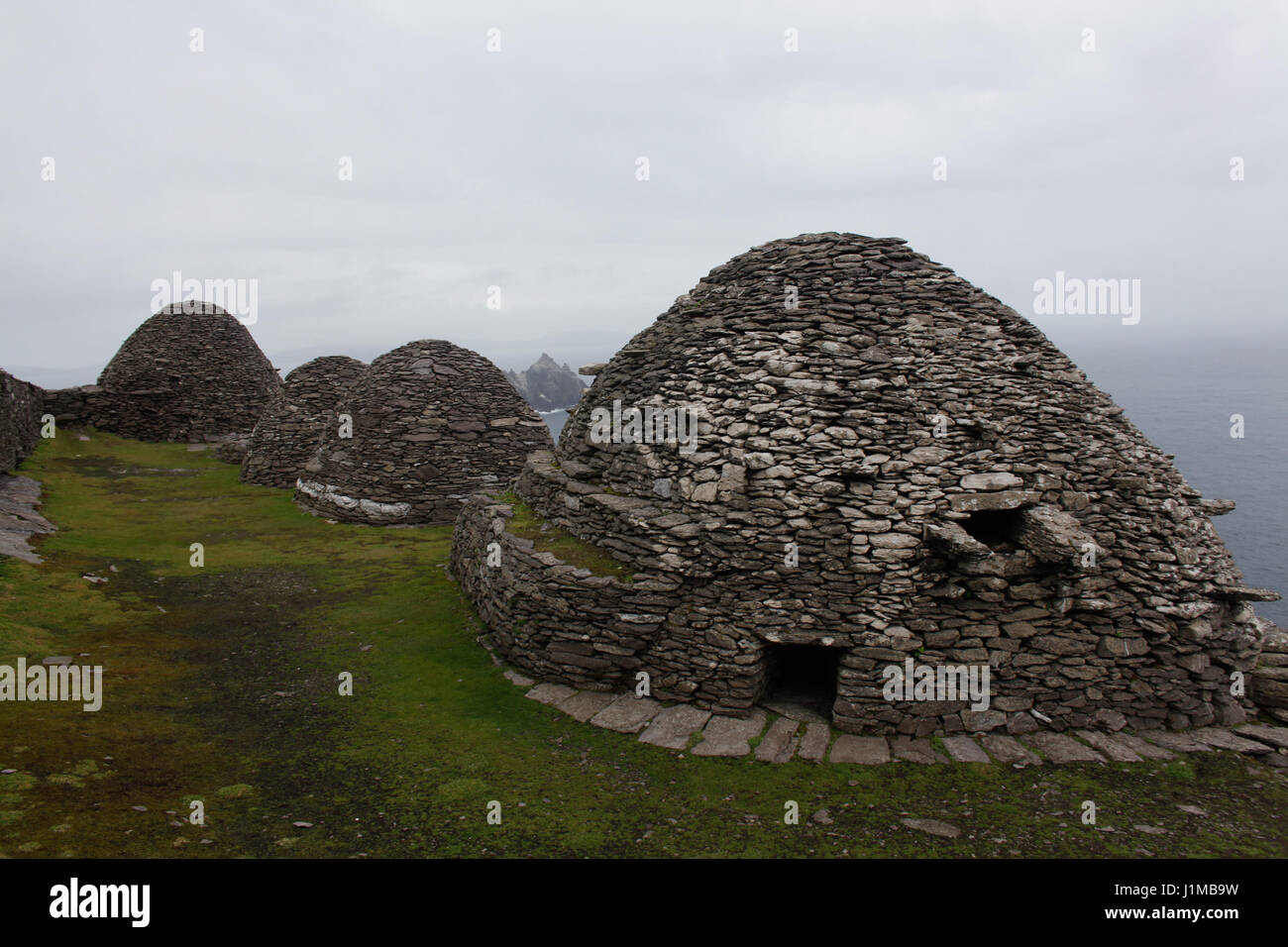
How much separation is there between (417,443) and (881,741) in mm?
15053

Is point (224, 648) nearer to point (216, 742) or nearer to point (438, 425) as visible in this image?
point (216, 742)

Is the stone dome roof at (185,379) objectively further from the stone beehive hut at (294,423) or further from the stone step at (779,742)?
the stone step at (779,742)

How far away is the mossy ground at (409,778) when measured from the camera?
635cm

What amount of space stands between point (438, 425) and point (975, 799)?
16.4 meters

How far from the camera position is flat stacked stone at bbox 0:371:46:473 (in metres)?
18.3

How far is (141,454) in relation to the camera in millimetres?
26188

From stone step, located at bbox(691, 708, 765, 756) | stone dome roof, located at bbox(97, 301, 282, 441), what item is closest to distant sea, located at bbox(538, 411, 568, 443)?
stone step, located at bbox(691, 708, 765, 756)

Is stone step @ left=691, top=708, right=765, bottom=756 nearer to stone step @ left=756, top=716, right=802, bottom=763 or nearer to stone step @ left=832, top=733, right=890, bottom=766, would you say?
stone step @ left=756, top=716, right=802, bottom=763

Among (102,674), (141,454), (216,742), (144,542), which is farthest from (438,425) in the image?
(141,454)

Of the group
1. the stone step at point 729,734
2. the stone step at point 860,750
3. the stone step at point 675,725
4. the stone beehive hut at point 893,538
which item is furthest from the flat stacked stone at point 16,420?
the stone step at point 860,750

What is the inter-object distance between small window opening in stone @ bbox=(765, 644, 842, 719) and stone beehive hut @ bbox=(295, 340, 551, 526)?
477 inches

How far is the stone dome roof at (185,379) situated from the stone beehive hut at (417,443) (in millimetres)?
11992

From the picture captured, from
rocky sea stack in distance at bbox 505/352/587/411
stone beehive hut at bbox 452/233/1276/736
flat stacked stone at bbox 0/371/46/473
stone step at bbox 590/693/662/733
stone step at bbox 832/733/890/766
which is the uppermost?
rocky sea stack in distance at bbox 505/352/587/411

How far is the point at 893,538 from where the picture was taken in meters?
8.52
